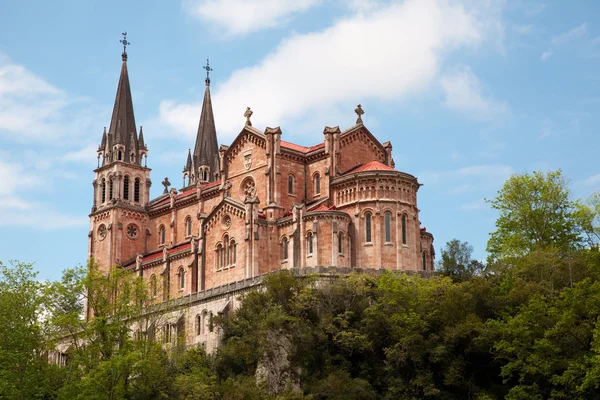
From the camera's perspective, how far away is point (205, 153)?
413 ft

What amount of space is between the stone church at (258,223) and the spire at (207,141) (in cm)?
1897

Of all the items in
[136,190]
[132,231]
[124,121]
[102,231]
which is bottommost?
[132,231]

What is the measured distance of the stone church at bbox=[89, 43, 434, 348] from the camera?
266 feet

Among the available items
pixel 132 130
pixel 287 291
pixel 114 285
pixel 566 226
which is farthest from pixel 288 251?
pixel 132 130

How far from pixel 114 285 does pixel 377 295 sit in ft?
58.3

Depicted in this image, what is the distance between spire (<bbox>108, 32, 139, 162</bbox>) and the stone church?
174 centimetres

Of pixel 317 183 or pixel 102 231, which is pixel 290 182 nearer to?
pixel 317 183

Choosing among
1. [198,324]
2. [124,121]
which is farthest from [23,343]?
[124,121]

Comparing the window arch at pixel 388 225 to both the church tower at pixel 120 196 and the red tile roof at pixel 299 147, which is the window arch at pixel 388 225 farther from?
the church tower at pixel 120 196

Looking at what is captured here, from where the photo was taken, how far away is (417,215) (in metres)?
83.3

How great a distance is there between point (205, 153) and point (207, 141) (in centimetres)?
181

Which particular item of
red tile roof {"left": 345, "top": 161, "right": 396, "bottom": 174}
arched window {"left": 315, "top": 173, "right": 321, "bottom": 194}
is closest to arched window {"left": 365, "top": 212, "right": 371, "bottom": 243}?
red tile roof {"left": 345, "top": 161, "right": 396, "bottom": 174}

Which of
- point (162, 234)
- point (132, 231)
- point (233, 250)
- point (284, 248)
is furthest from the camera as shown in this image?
point (132, 231)

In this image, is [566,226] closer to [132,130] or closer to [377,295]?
[377,295]
